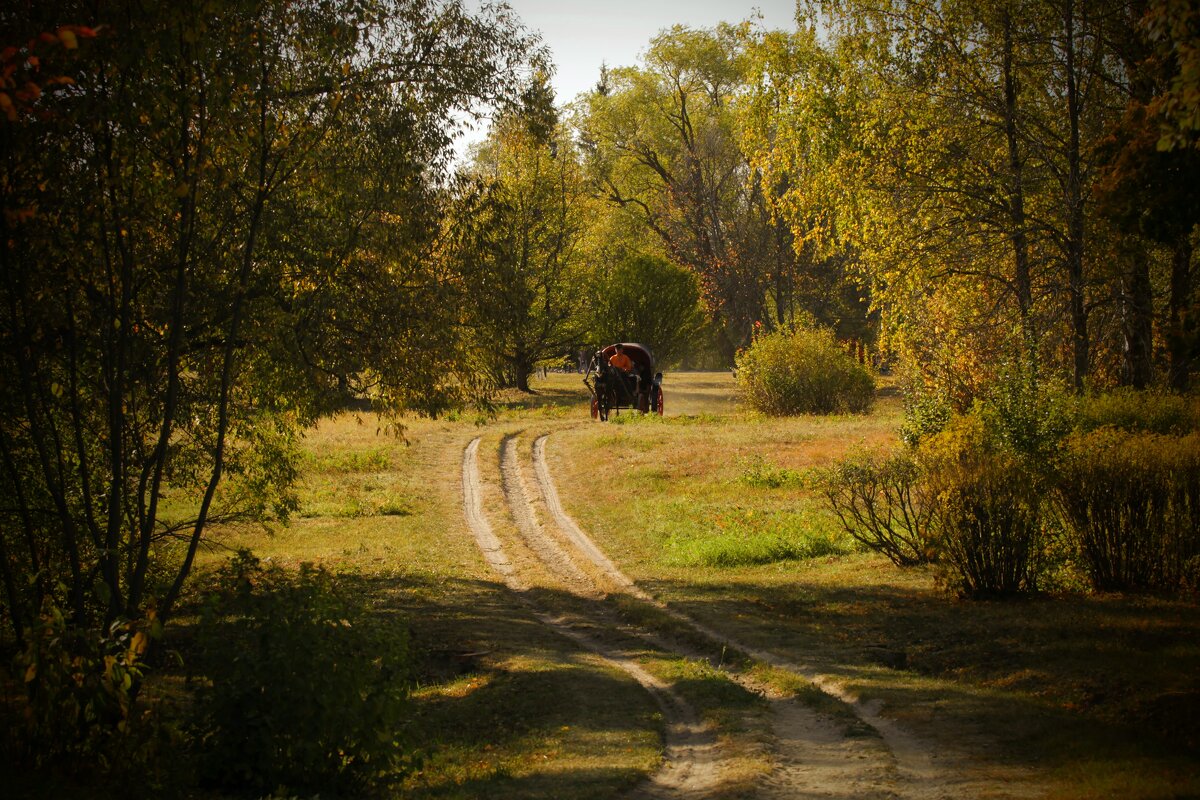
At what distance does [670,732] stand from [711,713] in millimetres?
487

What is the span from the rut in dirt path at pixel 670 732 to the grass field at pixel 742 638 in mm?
183

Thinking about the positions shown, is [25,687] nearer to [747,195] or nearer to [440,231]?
[440,231]

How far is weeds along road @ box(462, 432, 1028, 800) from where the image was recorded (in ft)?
22.3

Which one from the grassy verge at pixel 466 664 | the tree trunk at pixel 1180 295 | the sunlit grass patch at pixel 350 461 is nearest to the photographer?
the grassy verge at pixel 466 664

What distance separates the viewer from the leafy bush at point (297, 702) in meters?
6.38

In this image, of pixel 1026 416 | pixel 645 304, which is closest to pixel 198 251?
pixel 1026 416

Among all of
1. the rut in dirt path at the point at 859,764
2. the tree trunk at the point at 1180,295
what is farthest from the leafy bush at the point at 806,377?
the rut in dirt path at the point at 859,764

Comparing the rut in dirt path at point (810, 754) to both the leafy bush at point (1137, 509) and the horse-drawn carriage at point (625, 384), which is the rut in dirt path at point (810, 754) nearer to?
the leafy bush at point (1137, 509)

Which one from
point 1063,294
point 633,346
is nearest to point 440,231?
point 1063,294

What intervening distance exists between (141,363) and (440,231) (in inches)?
183

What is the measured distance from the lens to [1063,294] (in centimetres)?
1906

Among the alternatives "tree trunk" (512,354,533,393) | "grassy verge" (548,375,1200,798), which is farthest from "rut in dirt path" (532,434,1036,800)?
"tree trunk" (512,354,533,393)

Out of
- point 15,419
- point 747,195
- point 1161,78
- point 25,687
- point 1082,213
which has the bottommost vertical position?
point 25,687

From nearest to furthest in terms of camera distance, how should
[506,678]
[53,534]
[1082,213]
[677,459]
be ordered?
[506,678]
[53,534]
[1082,213]
[677,459]
